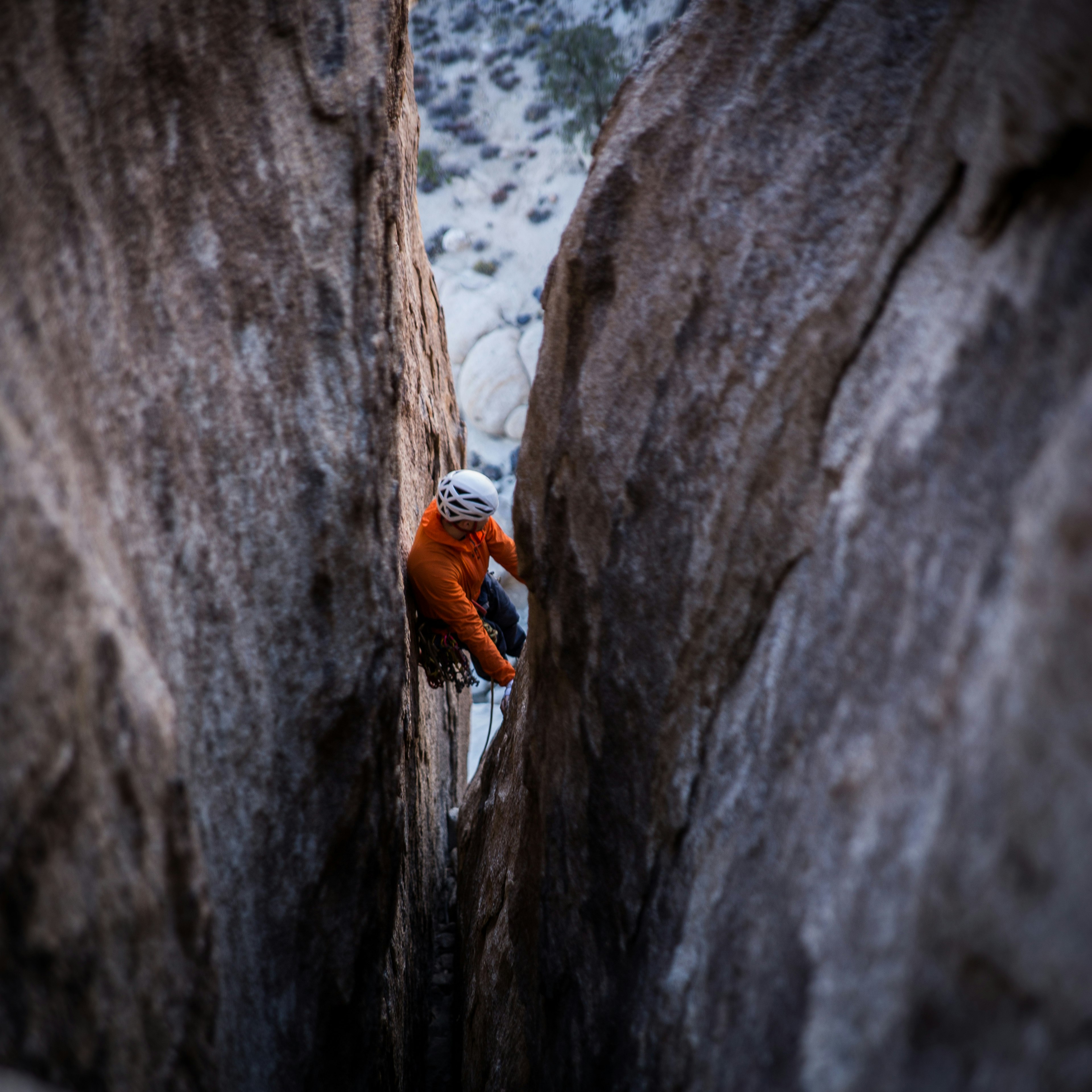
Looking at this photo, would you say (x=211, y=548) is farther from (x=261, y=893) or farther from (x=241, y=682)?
(x=261, y=893)

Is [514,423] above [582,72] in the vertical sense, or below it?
below

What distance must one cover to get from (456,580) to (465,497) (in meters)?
0.48

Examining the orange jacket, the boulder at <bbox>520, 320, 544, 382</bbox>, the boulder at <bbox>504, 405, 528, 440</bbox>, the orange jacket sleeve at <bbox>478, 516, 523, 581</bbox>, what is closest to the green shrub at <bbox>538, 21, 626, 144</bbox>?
the boulder at <bbox>520, 320, 544, 382</bbox>

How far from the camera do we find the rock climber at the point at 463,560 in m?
3.80

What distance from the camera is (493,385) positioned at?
1151cm

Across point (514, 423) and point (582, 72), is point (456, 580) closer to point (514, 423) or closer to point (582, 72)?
point (514, 423)

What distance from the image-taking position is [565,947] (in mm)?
3064

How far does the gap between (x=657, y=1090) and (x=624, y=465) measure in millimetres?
1903

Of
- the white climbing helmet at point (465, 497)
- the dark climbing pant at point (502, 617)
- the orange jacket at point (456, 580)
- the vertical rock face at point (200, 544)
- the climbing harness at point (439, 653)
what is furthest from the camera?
the dark climbing pant at point (502, 617)

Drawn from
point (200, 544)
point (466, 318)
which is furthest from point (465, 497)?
point (466, 318)

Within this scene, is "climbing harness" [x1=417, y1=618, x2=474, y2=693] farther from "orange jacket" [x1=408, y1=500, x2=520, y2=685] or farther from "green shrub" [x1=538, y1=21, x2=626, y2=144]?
"green shrub" [x1=538, y1=21, x2=626, y2=144]

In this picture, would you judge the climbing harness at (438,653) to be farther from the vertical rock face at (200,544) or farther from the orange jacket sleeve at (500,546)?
the vertical rock face at (200,544)

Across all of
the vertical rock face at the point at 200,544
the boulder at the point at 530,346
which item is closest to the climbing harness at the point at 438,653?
the vertical rock face at the point at 200,544

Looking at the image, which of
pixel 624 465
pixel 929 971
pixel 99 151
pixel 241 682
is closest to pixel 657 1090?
pixel 929 971
